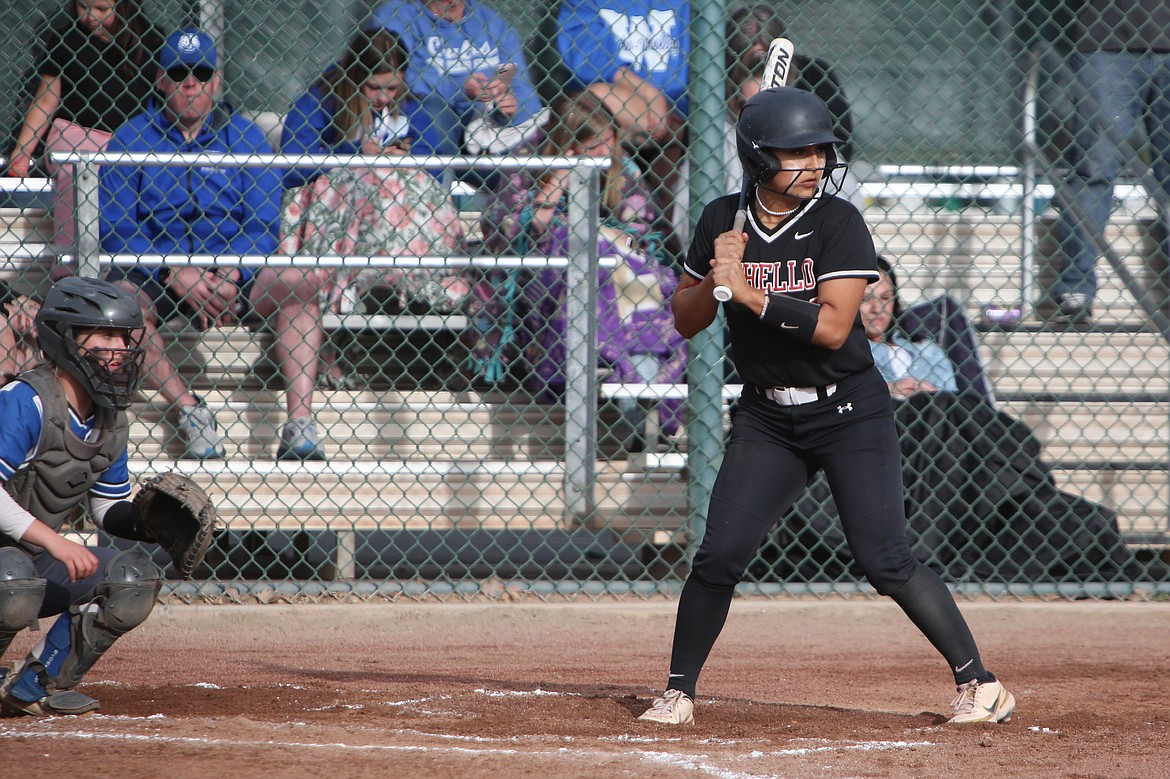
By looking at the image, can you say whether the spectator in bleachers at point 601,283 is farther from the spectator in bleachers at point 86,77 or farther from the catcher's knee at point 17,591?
the catcher's knee at point 17,591

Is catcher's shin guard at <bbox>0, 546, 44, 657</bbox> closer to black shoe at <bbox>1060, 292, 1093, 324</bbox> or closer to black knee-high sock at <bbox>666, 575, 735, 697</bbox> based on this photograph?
black knee-high sock at <bbox>666, 575, 735, 697</bbox>

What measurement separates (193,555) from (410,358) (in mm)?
2707

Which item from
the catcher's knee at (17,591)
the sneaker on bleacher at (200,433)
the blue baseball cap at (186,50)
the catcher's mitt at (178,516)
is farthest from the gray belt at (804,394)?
the blue baseball cap at (186,50)

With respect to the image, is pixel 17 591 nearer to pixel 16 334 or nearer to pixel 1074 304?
pixel 16 334

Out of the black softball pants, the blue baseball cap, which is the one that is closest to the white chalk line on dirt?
the black softball pants

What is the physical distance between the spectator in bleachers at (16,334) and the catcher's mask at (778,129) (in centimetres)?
335

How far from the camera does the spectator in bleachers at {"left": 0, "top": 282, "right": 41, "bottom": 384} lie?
5.26m

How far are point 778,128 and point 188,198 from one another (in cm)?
325

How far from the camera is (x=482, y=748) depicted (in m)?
3.12

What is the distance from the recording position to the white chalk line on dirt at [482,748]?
3.00m

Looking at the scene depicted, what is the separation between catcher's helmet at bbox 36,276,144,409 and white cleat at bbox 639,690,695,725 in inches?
66.5

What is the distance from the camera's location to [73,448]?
137 inches

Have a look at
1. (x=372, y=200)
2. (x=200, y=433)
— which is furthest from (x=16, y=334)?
(x=372, y=200)

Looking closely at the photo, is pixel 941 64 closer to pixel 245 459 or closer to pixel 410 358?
pixel 410 358
